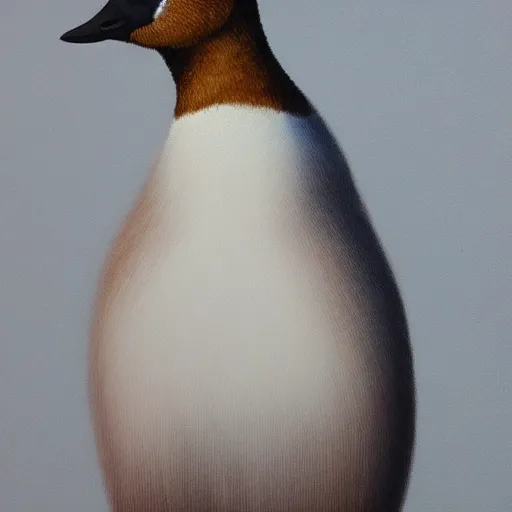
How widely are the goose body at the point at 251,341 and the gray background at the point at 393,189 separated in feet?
0.15

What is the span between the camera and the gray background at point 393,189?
2.09ft

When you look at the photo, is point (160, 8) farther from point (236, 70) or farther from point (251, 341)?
point (251, 341)

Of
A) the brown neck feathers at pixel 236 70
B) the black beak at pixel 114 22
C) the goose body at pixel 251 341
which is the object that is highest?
the black beak at pixel 114 22

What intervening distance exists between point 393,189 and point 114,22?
0.25 meters

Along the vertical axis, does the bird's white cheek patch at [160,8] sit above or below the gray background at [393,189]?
above

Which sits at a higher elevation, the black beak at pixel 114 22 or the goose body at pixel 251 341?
the black beak at pixel 114 22

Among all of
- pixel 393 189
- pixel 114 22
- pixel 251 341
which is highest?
pixel 114 22

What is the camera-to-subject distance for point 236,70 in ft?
1.98

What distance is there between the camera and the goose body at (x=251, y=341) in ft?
1.87

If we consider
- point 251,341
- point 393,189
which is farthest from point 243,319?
point 393,189

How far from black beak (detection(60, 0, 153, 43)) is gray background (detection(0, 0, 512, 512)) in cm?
2

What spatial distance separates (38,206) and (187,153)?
0.15 meters

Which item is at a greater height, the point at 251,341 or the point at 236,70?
the point at 236,70

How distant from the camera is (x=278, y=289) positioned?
576 millimetres
